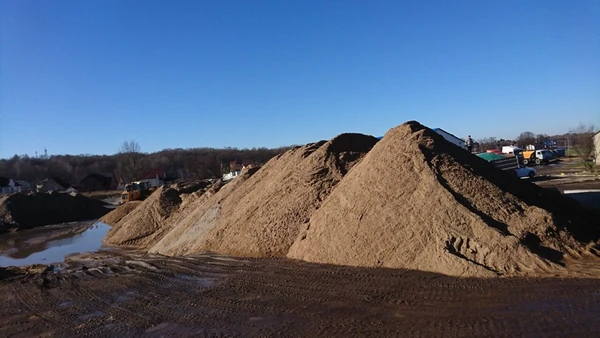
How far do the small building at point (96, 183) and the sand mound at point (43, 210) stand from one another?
4262cm

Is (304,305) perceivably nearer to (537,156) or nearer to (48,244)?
(48,244)

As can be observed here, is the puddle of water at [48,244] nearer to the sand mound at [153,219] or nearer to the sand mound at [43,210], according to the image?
the sand mound at [153,219]

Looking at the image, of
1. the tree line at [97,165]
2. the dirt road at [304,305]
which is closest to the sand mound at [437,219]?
the dirt road at [304,305]

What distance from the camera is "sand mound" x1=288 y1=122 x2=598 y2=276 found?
7922 mm

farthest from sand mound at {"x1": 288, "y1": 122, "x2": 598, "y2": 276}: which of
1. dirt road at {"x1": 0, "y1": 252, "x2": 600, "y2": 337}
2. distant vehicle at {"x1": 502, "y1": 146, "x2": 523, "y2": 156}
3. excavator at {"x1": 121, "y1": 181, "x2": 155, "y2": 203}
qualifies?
distant vehicle at {"x1": 502, "y1": 146, "x2": 523, "y2": 156}

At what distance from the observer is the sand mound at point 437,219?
7.92m

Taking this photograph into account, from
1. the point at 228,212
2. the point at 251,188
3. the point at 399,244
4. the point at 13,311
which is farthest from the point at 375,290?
the point at 251,188

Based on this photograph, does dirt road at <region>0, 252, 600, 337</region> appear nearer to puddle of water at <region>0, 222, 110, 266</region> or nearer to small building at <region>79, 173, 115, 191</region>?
puddle of water at <region>0, 222, 110, 266</region>

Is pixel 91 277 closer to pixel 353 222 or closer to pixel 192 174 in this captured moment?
pixel 353 222

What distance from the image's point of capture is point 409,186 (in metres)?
10.2

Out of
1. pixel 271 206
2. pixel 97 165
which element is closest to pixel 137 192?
pixel 271 206

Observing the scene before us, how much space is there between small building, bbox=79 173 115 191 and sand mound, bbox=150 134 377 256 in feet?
240

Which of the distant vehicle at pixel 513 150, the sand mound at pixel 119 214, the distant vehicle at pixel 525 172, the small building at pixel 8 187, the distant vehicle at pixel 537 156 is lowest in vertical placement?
the sand mound at pixel 119 214

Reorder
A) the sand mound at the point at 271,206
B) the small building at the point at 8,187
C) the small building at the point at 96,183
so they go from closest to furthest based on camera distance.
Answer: the sand mound at the point at 271,206, the small building at the point at 8,187, the small building at the point at 96,183
